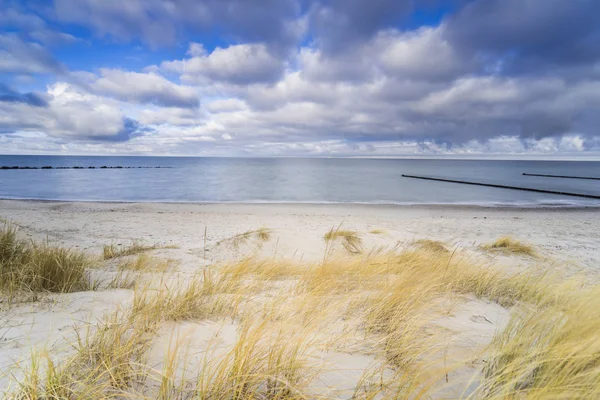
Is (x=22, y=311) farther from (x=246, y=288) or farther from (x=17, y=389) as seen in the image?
(x=246, y=288)

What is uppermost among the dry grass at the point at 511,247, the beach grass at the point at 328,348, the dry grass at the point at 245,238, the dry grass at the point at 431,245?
the beach grass at the point at 328,348

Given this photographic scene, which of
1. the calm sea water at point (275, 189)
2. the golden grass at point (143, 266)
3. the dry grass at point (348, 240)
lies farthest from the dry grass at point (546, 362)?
the calm sea water at point (275, 189)

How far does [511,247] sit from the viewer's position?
8.86 metres

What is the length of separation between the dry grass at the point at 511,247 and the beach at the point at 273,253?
0.24 metres

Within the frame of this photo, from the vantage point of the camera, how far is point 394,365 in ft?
7.45

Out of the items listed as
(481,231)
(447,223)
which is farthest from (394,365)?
(447,223)

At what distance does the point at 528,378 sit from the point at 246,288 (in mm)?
2967

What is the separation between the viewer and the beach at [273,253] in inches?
91.7

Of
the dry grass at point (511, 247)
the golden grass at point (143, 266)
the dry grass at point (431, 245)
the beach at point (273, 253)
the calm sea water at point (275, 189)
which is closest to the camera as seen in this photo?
the beach at point (273, 253)

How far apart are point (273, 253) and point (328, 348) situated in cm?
619

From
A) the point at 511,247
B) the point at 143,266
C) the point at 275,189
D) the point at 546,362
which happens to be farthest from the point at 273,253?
the point at 275,189

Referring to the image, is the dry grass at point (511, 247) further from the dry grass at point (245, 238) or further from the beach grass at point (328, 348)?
the dry grass at point (245, 238)

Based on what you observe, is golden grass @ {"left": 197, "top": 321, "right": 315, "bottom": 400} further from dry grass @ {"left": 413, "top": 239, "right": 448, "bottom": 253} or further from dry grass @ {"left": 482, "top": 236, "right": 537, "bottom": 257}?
dry grass @ {"left": 482, "top": 236, "right": 537, "bottom": 257}

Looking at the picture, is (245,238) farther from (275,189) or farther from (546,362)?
(275,189)
